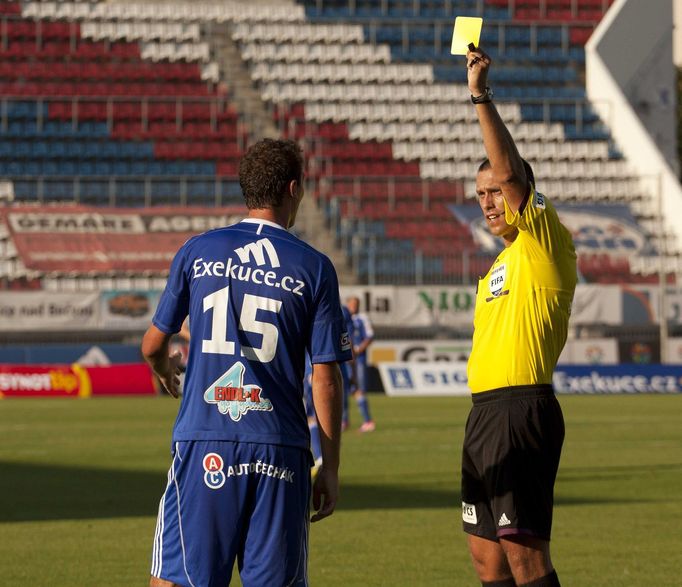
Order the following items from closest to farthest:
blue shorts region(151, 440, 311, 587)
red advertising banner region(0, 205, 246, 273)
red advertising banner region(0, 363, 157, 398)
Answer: blue shorts region(151, 440, 311, 587) → red advertising banner region(0, 363, 157, 398) → red advertising banner region(0, 205, 246, 273)

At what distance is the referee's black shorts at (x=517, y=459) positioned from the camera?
18.4 feet

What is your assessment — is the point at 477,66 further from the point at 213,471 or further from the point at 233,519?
the point at 233,519

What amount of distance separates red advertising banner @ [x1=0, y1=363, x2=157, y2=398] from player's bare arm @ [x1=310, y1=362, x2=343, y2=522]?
103 feet

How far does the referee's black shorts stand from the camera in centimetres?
560

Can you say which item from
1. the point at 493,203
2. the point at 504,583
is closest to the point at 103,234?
the point at 493,203

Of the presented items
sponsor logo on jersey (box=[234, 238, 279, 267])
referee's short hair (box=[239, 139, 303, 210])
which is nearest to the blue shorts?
sponsor logo on jersey (box=[234, 238, 279, 267])

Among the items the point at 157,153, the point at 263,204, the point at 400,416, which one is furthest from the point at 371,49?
the point at 263,204

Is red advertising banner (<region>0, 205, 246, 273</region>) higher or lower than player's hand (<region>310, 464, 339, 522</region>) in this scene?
higher

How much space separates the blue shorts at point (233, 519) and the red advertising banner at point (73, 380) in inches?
1236

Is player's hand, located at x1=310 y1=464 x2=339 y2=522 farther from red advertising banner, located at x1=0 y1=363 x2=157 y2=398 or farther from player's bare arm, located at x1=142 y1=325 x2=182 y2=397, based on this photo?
red advertising banner, located at x1=0 y1=363 x2=157 y2=398

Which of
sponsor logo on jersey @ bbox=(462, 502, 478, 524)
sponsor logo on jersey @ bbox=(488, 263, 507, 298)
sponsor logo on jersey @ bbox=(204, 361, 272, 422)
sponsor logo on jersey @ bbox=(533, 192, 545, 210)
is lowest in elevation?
sponsor logo on jersey @ bbox=(462, 502, 478, 524)

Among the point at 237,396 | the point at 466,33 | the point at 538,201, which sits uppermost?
the point at 466,33

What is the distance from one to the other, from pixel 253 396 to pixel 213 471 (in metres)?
0.30

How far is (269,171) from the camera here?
5137mm
